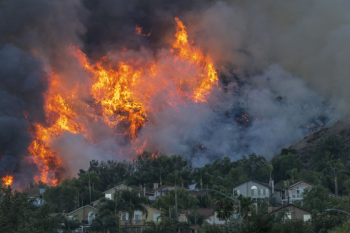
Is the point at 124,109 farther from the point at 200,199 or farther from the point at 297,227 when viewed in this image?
the point at 297,227

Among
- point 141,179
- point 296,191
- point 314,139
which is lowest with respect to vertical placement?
point 296,191

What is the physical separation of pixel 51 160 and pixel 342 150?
312 feet

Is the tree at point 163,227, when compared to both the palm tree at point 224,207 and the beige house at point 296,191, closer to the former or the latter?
the palm tree at point 224,207

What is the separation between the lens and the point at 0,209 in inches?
2186

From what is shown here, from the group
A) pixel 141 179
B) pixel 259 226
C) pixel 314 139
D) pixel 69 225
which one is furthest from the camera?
pixel 314 139

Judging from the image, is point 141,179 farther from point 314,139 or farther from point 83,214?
point 314,139

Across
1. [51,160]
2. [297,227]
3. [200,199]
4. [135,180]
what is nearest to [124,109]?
[51,160]

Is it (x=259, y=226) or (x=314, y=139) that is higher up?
(x=314, y=139)

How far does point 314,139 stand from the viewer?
616ft

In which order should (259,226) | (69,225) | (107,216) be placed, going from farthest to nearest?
1. (69,225)
2. (107,216)
3. (259,226)

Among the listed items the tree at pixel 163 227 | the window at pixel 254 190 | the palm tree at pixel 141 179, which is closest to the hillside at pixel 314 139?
the window at pixel 254 190

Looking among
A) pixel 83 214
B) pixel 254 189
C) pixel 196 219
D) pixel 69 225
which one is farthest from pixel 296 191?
pixel 69 225

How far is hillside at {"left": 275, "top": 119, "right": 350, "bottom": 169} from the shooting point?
17475cm

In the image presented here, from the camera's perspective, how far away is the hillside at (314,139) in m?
175
